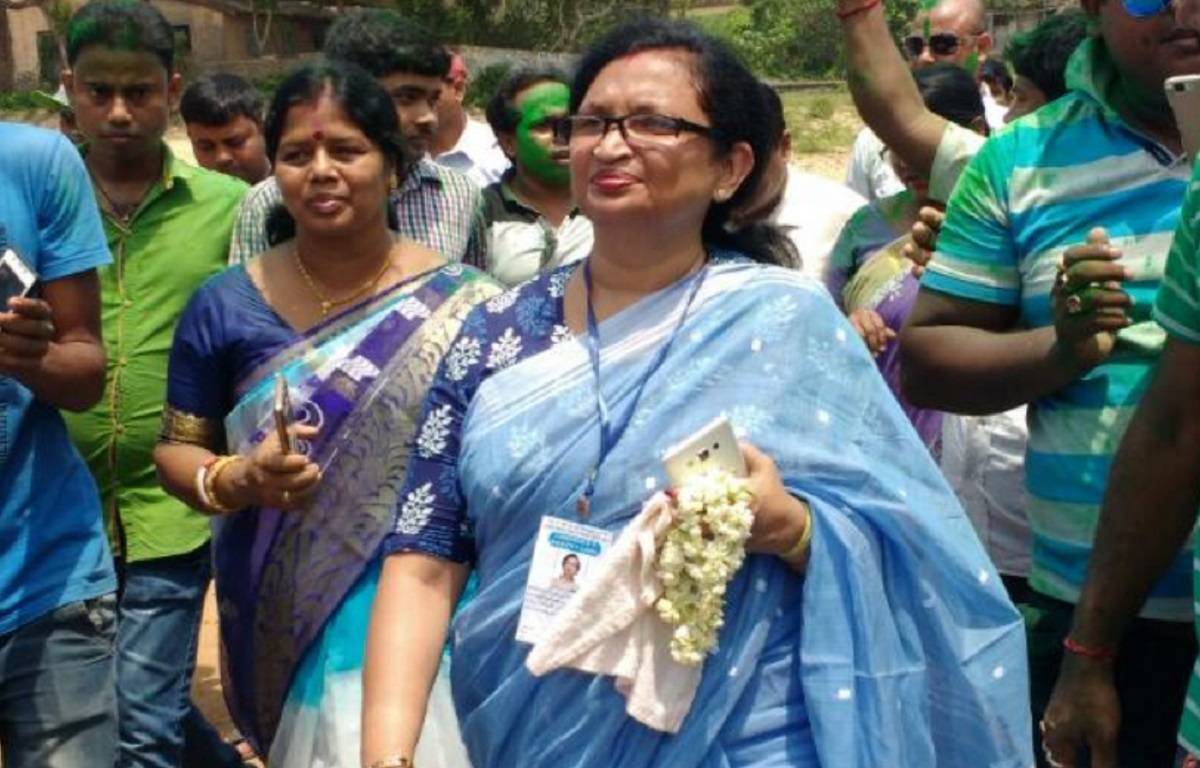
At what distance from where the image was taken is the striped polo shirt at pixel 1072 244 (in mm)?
2812

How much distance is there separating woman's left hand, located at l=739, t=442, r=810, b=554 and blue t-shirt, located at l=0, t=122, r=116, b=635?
1.64 metres

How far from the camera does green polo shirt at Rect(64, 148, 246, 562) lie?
175 inches

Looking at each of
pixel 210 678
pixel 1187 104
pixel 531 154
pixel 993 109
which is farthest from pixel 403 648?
pixel 993 109

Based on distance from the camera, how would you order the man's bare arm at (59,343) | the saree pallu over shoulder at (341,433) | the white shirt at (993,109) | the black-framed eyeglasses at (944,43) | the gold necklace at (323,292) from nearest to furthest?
the man's bare arm at (59,343)
the saree pallu over shoulder at (341,433)
the gold necklace at (323,292)
the black-framed eyeglasses at (944,43)
the white shirt at (993,109)

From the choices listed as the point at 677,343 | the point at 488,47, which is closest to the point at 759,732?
the point at 677,343

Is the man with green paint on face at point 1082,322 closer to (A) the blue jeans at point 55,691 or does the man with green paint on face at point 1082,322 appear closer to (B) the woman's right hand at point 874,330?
(B) the woman's right hand at point 874,330

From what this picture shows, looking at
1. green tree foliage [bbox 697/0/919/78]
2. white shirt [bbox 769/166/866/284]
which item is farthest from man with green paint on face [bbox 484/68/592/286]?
green tree foliage [bbox 697/0/919/78]

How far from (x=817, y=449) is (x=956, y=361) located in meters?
0.62

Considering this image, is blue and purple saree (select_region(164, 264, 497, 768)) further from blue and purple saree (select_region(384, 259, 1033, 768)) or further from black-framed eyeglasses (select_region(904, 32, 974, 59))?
black-framed eyeglasses (select_region(904, 32, 974, 59))

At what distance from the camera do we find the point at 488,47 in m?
32.2

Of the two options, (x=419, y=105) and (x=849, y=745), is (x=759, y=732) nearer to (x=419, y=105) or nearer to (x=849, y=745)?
(x=849, y=745)

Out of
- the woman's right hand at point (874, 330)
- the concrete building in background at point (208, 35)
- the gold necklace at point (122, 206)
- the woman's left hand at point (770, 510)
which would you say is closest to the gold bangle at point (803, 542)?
the woman's left hand at point (770, 510)

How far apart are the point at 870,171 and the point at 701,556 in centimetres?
405

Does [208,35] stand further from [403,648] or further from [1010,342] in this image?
[403,648]
